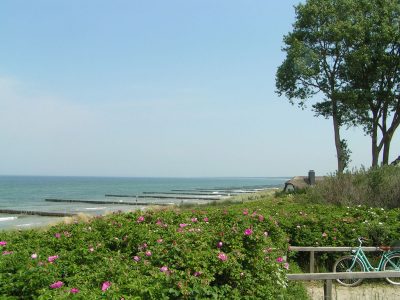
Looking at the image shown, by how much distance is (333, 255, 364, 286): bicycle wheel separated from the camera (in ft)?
27.6

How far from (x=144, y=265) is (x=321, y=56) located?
27992 mm

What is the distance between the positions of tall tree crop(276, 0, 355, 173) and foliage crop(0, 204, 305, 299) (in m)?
24.7

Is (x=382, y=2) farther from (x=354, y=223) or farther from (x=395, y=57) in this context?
(x=354, y=223)

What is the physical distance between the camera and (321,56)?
99.8 ft

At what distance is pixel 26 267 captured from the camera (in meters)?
4.31

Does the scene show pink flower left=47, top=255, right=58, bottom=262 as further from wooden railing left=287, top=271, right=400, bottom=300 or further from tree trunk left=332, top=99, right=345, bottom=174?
tree trunk left=332, top=99, right=345, bottom=174

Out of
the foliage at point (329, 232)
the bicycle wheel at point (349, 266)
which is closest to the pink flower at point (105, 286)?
the bicycle wheel at point (349, 266)

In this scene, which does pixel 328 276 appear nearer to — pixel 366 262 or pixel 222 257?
pixel 222 257

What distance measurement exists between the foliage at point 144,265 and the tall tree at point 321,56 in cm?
2469

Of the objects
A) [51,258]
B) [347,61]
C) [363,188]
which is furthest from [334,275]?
[347,61]

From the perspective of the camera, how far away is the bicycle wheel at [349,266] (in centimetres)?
840

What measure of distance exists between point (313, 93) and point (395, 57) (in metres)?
5.51

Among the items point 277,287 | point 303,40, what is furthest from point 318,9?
point 277,287

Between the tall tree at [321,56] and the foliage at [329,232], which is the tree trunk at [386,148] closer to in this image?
the tall tree at [321,56]
